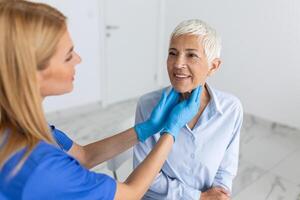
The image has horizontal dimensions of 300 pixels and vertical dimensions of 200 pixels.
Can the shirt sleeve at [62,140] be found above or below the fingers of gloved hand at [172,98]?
below

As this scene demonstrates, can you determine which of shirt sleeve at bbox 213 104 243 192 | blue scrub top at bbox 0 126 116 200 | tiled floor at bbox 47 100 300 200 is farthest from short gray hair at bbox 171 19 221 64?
blue scrub top at bbox 0 126 116 200

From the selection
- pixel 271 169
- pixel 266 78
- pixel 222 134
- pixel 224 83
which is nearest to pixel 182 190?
pixel 222 134

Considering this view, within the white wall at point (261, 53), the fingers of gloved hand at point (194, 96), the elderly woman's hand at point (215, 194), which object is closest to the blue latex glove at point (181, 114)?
the fingers of gloved hand at point (194, 96)

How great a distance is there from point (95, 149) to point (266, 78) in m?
2.50

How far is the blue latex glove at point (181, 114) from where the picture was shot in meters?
1.08

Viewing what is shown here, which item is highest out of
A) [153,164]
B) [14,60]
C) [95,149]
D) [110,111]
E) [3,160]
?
[14,60]

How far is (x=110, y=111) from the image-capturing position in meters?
3.80

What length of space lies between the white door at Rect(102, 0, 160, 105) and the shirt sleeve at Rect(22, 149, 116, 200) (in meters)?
2.92

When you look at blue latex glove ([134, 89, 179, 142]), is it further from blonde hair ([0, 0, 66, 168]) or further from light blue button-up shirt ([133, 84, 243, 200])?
blonde hair ([0, 0, 66, 168])

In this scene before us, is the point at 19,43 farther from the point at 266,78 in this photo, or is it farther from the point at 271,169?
the point at 266,78

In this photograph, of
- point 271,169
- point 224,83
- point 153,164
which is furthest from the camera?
point 224,83

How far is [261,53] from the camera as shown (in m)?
3.26

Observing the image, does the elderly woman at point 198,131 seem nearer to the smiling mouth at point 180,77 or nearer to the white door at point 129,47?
the smiling mouth at point 180,77

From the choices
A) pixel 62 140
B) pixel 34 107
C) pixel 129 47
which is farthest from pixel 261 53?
pixel 34 107
